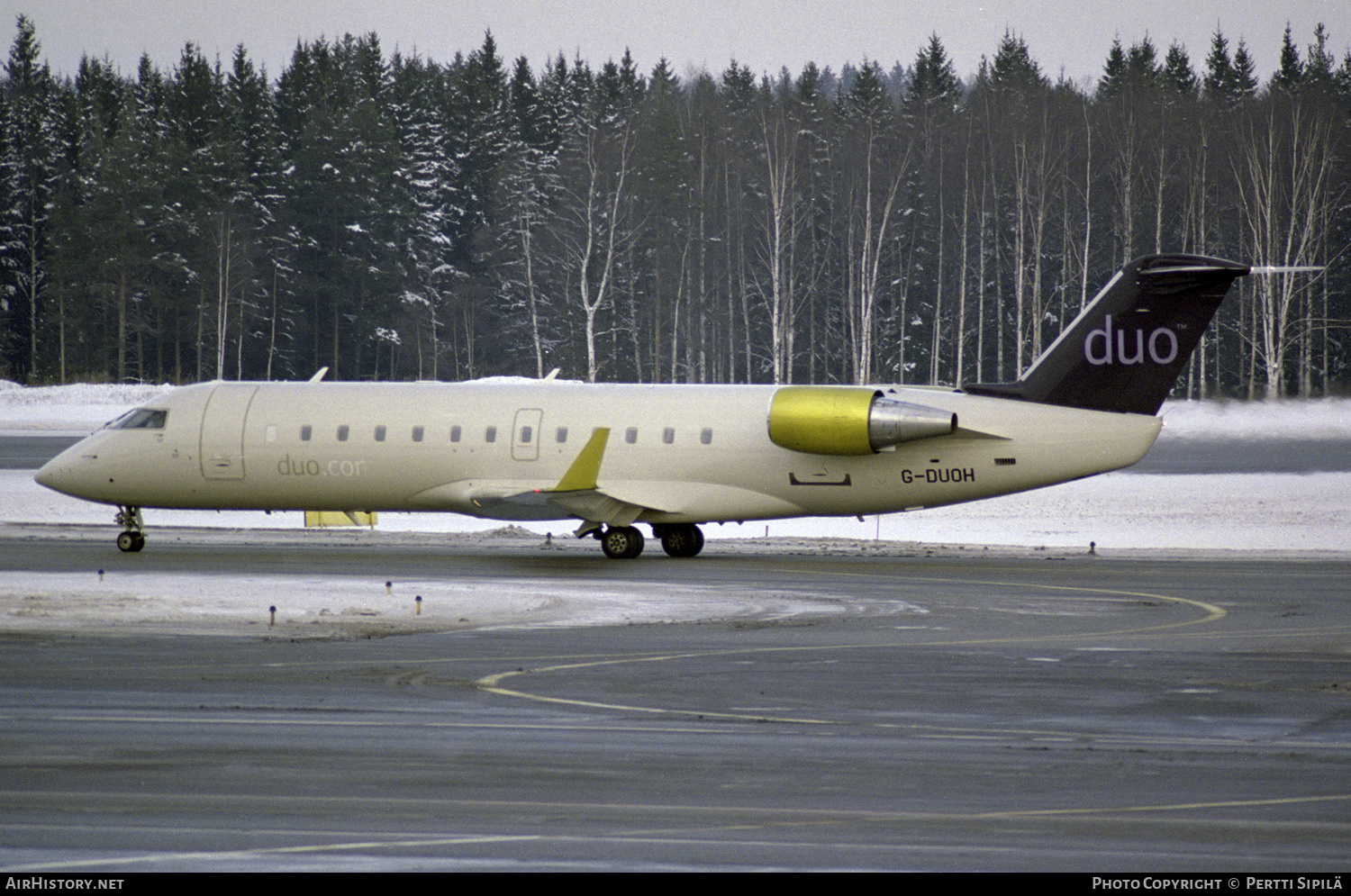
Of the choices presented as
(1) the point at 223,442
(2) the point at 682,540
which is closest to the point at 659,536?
(2) the point at 682,540

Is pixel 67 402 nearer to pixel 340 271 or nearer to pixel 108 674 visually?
pixel 340 271

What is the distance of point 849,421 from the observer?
84.2 ft

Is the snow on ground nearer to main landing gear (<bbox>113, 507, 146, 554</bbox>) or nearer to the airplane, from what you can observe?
main landing gear (<bbox>113, 507, 146, 554</bbox>)

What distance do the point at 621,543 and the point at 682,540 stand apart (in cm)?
138

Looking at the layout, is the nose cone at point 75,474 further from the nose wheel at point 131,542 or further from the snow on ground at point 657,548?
the snow on ground at point 657,548

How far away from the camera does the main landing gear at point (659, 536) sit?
1057 inches

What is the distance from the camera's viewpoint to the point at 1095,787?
9742 millimetres

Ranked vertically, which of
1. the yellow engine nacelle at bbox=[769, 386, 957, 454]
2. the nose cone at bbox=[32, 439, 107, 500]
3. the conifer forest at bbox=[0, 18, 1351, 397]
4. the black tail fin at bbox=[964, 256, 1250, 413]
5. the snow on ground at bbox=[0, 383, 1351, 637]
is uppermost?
the conifer forest at bbox=[0, 18, 1351, 397]

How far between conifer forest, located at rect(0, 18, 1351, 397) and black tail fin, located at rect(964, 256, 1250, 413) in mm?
36592

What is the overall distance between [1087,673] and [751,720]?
418 centimetres

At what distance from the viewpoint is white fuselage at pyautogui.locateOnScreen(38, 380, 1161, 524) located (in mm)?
25766

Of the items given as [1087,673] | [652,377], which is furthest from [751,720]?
[652,377]

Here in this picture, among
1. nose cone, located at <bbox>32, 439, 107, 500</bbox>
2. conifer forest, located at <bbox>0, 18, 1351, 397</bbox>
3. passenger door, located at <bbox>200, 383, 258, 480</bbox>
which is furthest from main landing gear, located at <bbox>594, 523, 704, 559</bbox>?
conifer forest, located at <bbox>0, 18, 1351, 397</bbox>

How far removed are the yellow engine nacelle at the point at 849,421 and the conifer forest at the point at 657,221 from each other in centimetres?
3659
